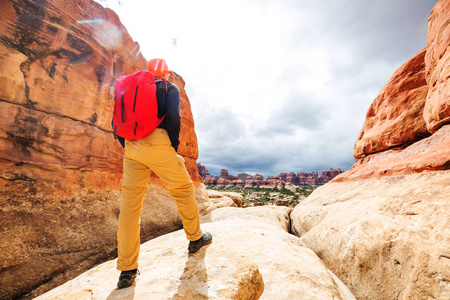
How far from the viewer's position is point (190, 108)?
36.1ft

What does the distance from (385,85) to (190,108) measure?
37.0 ft

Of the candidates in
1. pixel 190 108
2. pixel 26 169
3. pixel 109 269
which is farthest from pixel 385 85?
pixel 26 169

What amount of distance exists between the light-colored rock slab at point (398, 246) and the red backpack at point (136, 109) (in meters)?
3.64

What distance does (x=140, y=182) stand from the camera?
2367 mm

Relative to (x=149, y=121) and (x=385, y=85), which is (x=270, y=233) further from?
(x=385, y=85)

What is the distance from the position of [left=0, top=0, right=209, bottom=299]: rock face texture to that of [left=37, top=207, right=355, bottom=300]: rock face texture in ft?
3.87

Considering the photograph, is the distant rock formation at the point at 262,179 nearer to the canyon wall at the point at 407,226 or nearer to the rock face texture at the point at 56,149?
the canyon wall at the point at 407,226

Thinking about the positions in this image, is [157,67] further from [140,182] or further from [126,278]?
[126,278]

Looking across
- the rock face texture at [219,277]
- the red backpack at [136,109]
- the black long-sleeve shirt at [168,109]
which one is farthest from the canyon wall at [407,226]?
the red backpack at [136,109]

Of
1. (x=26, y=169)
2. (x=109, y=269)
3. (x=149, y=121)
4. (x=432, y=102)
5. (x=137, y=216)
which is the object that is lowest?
(x=109, y=269)

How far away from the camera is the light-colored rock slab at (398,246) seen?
78.6 inches

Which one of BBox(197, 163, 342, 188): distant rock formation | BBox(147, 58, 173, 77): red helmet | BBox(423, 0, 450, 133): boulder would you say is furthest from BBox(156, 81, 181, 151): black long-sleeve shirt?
BBox(197, 163, 342, 188): distant rock formation

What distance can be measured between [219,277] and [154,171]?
4.88ft

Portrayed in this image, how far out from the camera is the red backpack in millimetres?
2186
